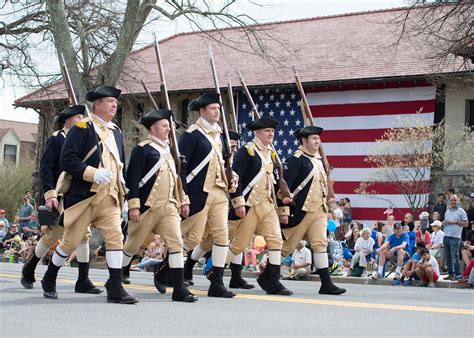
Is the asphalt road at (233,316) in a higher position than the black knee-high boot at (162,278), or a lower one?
lower

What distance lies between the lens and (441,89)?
30922mm

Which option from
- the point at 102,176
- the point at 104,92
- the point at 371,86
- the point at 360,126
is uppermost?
the point at 371,86

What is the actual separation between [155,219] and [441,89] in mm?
23037

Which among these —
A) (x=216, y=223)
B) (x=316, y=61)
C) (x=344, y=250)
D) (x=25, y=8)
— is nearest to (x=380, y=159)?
(x=316, y=61)

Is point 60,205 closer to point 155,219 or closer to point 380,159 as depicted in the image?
point 155,219

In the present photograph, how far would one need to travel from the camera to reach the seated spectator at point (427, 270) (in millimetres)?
16516

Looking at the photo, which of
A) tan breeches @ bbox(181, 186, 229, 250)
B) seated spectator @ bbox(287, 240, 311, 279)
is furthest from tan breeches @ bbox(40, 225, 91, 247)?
seated spectator @ bbox(287, 240, 311, 279)

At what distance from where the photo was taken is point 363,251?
1894 cm

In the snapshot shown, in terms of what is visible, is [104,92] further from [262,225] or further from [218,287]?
[262,225]

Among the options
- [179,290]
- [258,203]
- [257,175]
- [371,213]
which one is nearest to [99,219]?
[179,290]

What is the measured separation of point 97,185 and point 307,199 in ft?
9.94

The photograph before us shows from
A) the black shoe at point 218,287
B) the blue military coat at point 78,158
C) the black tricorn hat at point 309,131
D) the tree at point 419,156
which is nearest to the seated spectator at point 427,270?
the black tricorn hat at point 309,131

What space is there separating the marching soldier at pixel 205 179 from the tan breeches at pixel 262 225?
2.04ft

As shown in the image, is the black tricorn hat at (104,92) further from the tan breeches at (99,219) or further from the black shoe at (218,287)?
the black shoe at (218,287)
